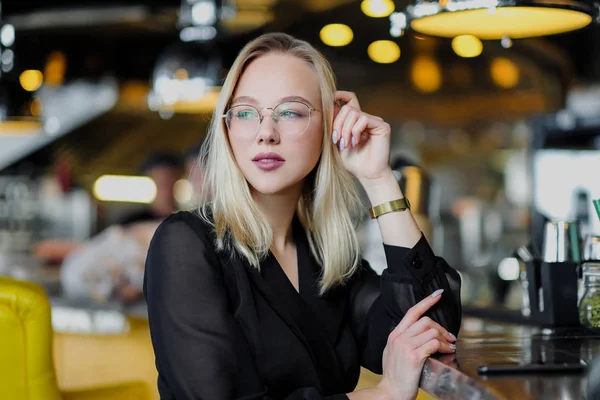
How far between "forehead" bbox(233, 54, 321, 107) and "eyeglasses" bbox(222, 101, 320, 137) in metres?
0.02

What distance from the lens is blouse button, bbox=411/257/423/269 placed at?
1.71m

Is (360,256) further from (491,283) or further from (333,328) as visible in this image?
(491,283)

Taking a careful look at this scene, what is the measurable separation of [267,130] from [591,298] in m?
0.83

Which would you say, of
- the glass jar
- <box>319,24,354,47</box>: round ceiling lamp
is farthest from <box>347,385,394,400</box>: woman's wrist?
<box>319,24,354,47</box>: round ceiling lamp

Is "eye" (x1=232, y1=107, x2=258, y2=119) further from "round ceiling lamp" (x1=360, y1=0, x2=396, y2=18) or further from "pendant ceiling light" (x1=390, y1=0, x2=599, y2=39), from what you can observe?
"round ceiling lamp" (x1=360, y1=0, x2=396, y2=18)

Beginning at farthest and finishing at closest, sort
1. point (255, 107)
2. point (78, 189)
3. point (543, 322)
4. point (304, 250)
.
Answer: point (78, 189)
point (543, 322)
point (304, 250)
point (255, 107)

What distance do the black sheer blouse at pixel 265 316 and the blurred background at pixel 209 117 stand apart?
0.48 m

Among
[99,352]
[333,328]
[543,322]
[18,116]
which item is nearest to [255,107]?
[333,328]

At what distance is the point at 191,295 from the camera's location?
1.53 meters

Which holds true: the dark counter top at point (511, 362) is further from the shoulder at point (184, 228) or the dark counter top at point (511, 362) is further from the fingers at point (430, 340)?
the shoulder at point (184, 228)

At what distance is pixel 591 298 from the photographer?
1.95 meters

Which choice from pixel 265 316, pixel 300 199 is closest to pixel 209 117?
pixel 300 199

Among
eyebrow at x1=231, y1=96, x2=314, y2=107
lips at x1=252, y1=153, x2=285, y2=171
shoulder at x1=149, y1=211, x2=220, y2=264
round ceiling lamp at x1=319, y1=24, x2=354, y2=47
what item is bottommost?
shoulder at x1=149, y1=211, x2=220, y2=264

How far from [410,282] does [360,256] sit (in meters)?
0.22
